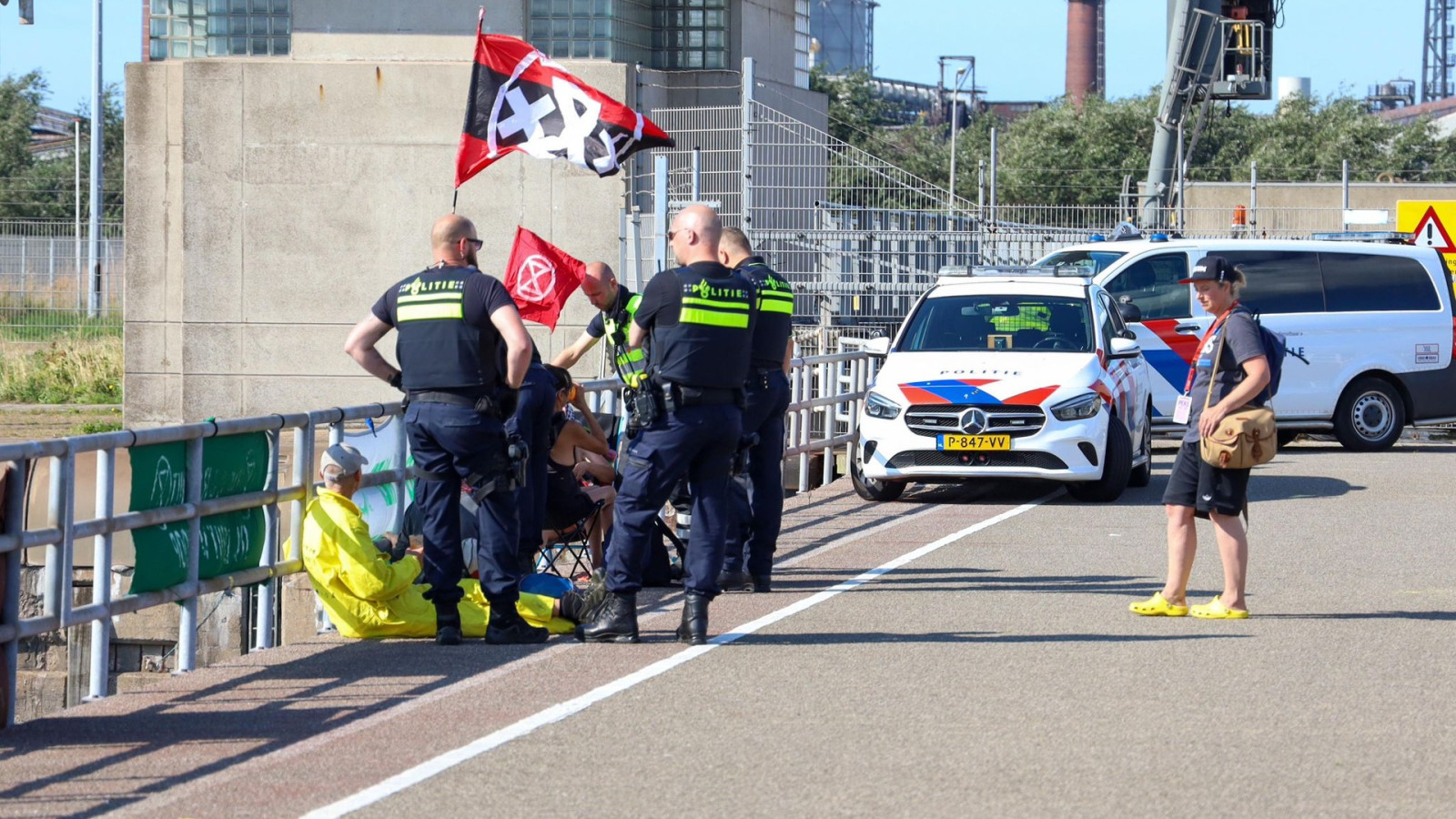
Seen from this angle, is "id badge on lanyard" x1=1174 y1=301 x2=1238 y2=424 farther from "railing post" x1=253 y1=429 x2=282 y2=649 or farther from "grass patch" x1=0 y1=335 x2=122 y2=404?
"grass patch" x1=0 y1=335 x2=122 y2=404

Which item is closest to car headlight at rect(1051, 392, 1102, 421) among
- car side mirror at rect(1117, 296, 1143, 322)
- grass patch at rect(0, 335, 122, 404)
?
car side mirror at rect(1117, 296, 1143, 322)

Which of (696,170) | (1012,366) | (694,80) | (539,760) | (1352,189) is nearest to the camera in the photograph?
(539,760)

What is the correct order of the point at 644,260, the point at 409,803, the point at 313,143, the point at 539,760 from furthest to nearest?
1. the point at 313,143
2. the point at 644,260
3. the point at 539,760
4. the point at 409,803

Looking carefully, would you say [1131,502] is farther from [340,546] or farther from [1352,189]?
[1352,189]

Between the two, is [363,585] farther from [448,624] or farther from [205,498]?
[205,498]

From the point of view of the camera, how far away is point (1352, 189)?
160 ft

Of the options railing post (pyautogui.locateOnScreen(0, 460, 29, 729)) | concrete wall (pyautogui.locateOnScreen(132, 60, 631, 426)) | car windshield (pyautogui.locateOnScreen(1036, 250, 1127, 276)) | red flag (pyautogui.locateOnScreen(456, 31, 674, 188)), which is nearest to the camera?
railing post (pyautogui.locateOnScreen(0, 460, 29, 729))

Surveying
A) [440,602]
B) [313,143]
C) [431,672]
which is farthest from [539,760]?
[313,143]

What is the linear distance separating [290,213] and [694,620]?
1693cm

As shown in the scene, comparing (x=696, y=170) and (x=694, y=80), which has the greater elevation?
(x=694, y=80)

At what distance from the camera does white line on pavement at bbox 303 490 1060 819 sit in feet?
19.2

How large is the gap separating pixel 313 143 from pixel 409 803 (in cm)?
1928

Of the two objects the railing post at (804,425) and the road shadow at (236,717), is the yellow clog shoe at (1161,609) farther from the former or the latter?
the railing post at (804,425)

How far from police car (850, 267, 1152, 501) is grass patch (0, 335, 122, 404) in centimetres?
1739
